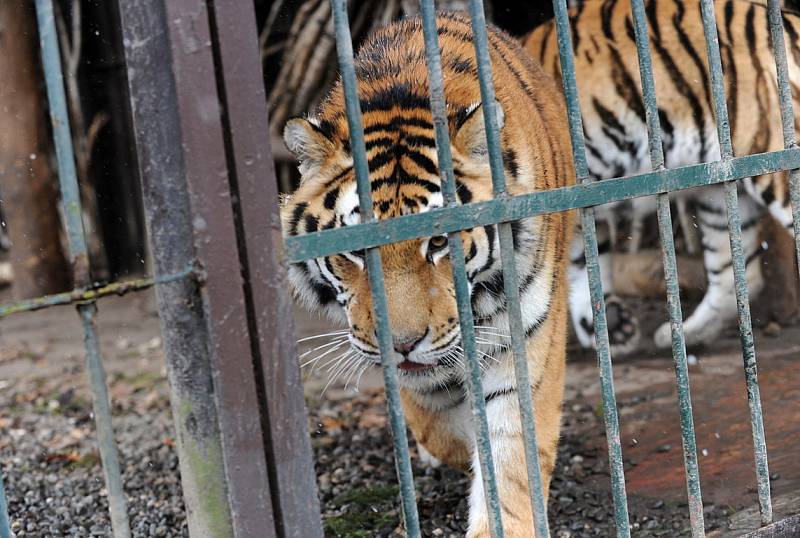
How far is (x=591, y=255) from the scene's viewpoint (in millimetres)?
2066

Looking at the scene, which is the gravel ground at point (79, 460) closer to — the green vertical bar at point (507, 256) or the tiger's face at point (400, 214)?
the tiger's face at point (400, 214)

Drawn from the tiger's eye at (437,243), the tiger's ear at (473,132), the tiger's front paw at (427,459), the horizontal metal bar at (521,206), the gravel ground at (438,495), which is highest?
the tiger's ear at (473,132)

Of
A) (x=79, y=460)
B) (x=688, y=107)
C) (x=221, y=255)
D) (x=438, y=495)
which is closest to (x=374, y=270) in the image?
(x=221, y=255)

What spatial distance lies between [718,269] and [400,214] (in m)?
3.19

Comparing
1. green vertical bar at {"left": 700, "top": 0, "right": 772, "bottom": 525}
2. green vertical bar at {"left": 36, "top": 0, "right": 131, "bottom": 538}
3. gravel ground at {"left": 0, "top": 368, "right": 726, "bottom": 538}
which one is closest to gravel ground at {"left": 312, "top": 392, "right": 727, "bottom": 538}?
gravel ground at {"left": 0, "top": 368, "right": 726, "bottom": 538}

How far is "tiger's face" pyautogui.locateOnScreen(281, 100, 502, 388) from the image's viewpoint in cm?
240

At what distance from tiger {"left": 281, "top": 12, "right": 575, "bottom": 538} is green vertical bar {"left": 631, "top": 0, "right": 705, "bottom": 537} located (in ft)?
1.32

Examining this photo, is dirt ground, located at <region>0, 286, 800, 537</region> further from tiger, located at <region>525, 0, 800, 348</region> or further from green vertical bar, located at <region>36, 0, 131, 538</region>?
green vertical bar, located at <region>36, 0, 131, 538</region>

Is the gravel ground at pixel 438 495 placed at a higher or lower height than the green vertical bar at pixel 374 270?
lower

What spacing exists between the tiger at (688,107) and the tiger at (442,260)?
1.88m

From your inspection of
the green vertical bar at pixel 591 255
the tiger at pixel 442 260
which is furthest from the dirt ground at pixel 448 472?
the green vertical bar at pixel 591 255

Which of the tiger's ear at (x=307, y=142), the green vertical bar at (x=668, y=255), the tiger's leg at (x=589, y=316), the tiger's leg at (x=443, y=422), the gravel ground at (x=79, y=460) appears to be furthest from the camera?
the tiger's leg at (x=589, y=316)

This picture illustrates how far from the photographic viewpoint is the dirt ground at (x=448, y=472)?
3.19m

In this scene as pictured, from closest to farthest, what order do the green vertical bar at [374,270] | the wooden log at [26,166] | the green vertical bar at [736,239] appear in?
the green vertical bar at [374,270]
the green vertical bar at [736,239]
the wooden log at [26,166]
